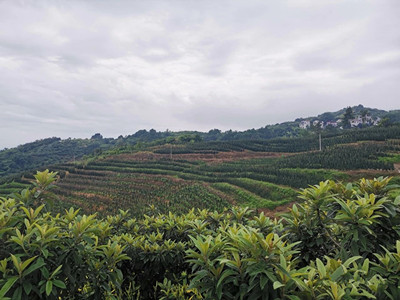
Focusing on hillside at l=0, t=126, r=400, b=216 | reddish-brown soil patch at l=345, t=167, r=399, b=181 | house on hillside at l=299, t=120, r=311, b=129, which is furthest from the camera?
house on hillside at l=299, t=120, r=311, b=129

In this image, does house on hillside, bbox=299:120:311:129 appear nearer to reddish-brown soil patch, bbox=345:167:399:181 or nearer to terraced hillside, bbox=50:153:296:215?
terraced hillside, bbox=50:153:296:215

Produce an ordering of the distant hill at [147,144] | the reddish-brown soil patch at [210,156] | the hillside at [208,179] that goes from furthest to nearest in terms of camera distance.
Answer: the distant hill at [147,144] → the reddish-brown soil patch at [210,156] → the hillside at [208,179]

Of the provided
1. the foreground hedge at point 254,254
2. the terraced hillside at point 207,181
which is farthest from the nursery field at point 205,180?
the foreground hedge at point 254,254

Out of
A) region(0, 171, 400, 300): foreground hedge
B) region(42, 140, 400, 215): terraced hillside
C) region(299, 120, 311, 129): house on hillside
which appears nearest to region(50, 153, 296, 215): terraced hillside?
region(42, 140, 400, 215): terraced hillside

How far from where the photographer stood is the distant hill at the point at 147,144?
188 ft

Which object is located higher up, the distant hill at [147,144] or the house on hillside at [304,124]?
the house on hillside at [304,124]

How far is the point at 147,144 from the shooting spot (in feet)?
230

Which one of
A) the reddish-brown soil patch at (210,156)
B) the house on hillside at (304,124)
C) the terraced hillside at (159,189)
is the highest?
the house on hillside at (304,124)

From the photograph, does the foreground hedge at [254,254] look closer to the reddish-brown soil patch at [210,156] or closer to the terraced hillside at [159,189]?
the terraced hillside at [159,189]

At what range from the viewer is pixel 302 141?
56.3m

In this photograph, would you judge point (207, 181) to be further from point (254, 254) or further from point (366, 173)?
point (254, 254)

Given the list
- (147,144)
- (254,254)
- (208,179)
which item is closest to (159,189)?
(208,179)

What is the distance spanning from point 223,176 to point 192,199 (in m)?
8.30

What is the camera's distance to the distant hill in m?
57.3
